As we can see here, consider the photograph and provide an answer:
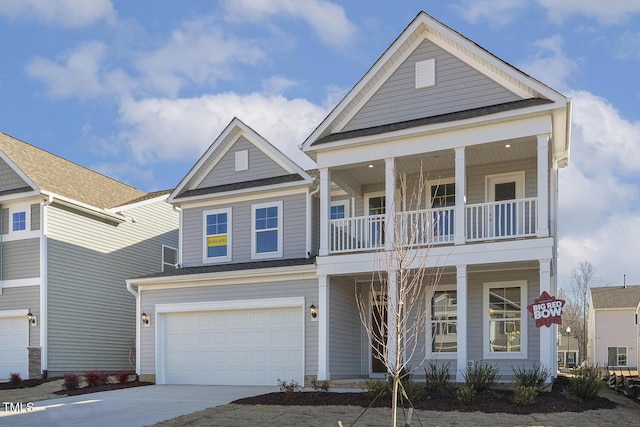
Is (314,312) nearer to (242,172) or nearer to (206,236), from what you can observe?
(206,236)

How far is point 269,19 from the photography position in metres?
15.5

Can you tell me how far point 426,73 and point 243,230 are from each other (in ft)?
24.3

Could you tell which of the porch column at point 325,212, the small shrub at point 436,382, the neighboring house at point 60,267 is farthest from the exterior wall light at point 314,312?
the neighboring house at point 60,267

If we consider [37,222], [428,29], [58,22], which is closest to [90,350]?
[37,222]

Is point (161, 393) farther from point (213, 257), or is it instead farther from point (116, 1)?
point (116, 1)

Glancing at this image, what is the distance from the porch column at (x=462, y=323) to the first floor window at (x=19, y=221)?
1478cm

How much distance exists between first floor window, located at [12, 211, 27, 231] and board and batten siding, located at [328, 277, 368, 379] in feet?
37.2

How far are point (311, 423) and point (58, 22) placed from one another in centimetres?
1428

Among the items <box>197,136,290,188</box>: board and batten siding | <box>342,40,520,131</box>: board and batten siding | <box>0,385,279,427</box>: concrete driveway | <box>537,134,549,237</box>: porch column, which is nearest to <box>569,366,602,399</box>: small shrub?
<box>537,134,549,237</box>: porch column

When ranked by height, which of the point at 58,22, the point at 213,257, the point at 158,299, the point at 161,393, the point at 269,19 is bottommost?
the point at 161,393

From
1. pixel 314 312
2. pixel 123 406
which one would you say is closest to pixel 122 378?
pixel 123 406

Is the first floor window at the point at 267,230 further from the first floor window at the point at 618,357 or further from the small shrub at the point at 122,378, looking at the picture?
the first floor window at the point at 618,357

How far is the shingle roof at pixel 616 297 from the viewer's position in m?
43.7

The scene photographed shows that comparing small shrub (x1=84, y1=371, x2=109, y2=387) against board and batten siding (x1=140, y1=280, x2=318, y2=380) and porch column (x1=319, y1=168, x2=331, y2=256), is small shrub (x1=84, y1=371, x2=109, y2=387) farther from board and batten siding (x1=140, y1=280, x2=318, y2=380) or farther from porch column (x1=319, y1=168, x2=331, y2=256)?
porch column (x1=319, y1=168, x2=331, y2=256)
